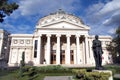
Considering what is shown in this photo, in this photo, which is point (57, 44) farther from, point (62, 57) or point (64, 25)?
point (64, 25)

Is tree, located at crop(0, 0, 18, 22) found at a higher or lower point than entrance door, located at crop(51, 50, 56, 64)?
higher

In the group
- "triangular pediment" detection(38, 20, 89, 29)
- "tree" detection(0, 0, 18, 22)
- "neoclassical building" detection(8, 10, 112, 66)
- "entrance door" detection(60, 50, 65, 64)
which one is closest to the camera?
"tree" detection(0, 0, 18, 22)

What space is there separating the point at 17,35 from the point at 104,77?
46.3m

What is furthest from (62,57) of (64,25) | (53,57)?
(64,25)

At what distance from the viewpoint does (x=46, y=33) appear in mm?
45406

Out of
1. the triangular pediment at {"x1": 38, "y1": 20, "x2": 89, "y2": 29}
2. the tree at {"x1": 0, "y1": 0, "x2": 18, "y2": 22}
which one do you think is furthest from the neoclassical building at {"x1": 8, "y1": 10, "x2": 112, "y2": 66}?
the tree at {"x1": 0, "y1": 0, "x2": 18, "y2": 22}

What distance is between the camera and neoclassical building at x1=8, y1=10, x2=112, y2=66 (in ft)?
146

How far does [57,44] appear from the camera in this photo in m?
44.7

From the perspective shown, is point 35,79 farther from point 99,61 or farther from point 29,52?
point 29,52

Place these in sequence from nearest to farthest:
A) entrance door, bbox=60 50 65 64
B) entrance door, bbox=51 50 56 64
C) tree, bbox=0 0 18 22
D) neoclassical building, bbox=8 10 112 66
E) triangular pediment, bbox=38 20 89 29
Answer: tree, bbox=0 0 18 22, neoclassical building, bbox=8 10 112 66, triangular pediment, bbox=38 20 89 29, entrance door, bbox=51 50 56 64, entrance door, bbox=60 50 65 64

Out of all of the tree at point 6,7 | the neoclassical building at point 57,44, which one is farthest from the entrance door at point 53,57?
the tree at point 6,7

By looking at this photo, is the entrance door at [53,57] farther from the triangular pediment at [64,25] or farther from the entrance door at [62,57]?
the triangular pediment at [64,25]

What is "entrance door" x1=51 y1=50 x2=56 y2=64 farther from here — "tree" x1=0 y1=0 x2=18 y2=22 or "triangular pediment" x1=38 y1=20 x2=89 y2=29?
"tree" x1=0 y1=0 x2=18 y2=22

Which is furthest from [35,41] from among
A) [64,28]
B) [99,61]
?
[99,61]
